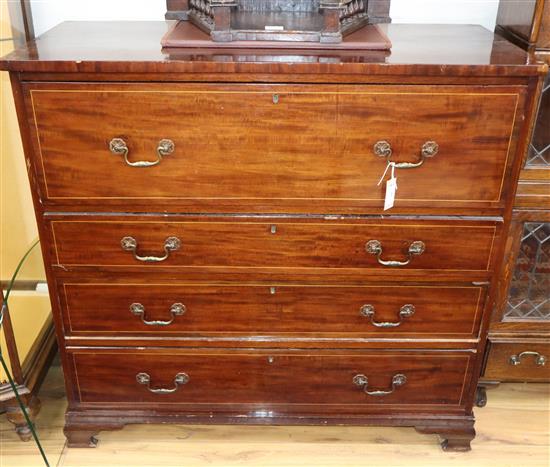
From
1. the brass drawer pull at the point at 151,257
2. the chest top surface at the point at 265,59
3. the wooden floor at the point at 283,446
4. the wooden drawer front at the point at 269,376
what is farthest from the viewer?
the wooden floor at the point at 283,446

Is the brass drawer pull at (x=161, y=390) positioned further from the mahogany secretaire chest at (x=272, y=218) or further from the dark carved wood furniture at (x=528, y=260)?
the dark carved wood furniture at (x=528, y=260)

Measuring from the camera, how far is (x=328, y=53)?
1.36 meters

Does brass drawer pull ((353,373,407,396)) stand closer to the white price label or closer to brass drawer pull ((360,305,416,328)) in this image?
brass drawer pull ((360,305,416,328))

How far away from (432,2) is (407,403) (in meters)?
1.12

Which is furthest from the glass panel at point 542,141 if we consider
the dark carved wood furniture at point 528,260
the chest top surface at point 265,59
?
the chest top surface at point 265,59

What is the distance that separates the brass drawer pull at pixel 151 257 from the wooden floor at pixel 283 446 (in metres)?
0.63

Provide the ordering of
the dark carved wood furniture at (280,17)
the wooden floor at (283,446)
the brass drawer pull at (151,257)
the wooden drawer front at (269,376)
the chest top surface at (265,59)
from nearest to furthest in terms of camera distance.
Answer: the chest top surface at (265,59) < the dark carved wood furniture at (280,17) < the brass drawer pull at (151,257) < the wooden drawer front at (269,376) < the wooden floor at (283,446)

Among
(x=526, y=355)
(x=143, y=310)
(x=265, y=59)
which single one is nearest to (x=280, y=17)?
(x=265, y=59)

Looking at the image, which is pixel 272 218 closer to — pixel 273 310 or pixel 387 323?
pixel 273 310

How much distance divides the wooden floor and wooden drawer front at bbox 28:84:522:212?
77cm

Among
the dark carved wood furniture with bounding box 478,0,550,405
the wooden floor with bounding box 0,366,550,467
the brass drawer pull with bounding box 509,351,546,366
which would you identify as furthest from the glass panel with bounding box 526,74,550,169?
the wooden floor with bounding box 0,366,550,467

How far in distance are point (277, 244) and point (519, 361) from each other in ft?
2.70

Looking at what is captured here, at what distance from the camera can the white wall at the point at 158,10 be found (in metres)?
1.78

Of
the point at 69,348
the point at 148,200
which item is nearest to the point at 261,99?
the point at 148,200
